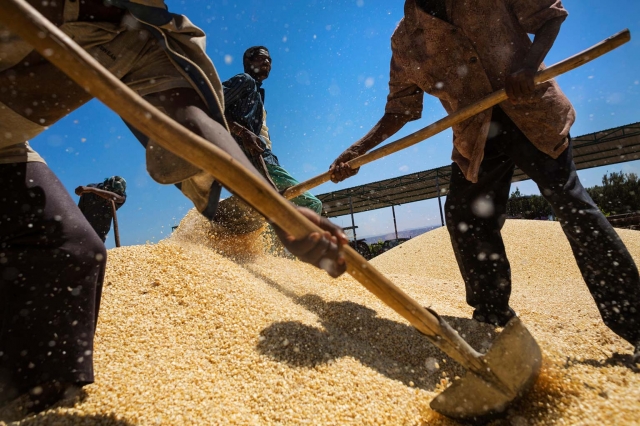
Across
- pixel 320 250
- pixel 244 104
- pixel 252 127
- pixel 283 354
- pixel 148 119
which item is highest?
pixel 244 104

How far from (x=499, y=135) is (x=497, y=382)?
1.46 metres

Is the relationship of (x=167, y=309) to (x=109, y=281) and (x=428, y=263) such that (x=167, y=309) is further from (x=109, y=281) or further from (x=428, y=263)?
(x=428, y=263)

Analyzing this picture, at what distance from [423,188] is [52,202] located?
1471cm

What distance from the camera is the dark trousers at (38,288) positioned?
119 cm

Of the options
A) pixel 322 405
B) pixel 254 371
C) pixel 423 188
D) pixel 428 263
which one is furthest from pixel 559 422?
pixel 423 188

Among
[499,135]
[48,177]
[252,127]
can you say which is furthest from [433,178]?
[48,177]

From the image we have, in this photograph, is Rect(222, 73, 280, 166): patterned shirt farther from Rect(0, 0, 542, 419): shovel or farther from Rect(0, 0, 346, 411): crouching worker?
Result: Rect(0, 0, 542, 419): shovel

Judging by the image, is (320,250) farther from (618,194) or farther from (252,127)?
(618,194)

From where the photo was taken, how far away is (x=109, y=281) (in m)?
2.39

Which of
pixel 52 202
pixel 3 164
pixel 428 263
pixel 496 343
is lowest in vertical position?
pixel 428 263

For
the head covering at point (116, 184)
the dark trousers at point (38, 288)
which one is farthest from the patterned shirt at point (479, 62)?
the head covering at point (116, 184)

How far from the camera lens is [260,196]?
86 centimetres

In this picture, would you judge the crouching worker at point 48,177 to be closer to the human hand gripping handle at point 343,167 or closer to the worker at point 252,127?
the human hand gripping handle at point 343,167

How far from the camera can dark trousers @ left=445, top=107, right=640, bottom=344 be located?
1671 millimetres
